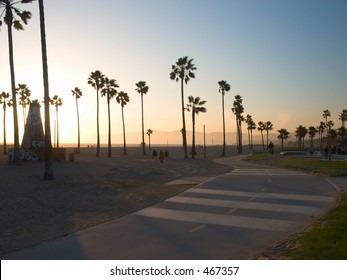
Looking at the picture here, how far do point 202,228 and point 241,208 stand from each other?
365cm

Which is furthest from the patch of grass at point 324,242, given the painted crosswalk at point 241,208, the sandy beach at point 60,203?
the sandy beach at point 60,203

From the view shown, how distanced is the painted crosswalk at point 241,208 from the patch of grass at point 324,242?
1.11 meters

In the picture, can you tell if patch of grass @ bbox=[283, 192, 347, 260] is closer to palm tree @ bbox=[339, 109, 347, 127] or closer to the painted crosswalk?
the painted crosswalk

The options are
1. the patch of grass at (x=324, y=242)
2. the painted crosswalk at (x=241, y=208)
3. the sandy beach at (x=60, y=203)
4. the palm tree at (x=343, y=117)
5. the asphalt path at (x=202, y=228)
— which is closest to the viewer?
the patch of grass at (x=324, y=242)

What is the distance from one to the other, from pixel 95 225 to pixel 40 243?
2.59 m

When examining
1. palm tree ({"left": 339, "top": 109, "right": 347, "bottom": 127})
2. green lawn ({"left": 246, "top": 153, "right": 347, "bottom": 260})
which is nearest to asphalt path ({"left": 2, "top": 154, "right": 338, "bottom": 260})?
green lawn ({"left": 246, "top": 153, "right": 347, "bottom": 260})

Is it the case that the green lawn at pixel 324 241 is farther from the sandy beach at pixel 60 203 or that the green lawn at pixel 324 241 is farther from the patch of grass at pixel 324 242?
the sandy beach at pixel 60 203

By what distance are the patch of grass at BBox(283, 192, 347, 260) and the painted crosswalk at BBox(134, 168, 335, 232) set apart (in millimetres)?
1107

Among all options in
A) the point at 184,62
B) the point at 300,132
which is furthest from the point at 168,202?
the point at 300,132

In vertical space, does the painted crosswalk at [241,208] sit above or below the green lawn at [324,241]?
below

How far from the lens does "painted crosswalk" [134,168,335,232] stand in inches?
510

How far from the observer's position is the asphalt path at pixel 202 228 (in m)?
9.50
